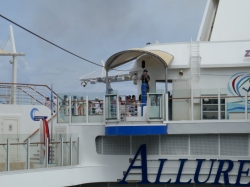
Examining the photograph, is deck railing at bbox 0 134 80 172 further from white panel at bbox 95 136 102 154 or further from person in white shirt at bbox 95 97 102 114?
person in white shirt at bbox 95 97 102 114

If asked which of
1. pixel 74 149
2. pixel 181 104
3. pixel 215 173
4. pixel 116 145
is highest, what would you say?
pixel 181 104

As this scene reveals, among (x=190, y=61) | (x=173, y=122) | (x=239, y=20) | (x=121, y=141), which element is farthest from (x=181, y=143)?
(x=239, y=20)

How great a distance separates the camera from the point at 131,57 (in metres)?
21.4

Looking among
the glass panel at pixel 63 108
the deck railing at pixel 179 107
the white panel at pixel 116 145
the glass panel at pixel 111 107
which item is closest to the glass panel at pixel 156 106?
the deck railing at pixel 179 107

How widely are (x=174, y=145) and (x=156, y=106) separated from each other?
1.64m

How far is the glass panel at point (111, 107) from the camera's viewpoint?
63.9 ft

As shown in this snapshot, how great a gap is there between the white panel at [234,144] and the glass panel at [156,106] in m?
2.34

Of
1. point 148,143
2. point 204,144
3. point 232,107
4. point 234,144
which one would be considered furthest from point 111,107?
point 234,144

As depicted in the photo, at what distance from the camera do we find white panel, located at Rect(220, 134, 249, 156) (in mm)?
19375

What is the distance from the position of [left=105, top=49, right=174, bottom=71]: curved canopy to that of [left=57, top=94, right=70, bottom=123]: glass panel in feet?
6.53

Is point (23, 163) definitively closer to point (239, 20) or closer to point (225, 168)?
point (225, 168)

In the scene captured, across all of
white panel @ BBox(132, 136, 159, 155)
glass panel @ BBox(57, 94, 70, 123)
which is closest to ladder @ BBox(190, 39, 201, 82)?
white panel @ BBox(132, 136, 159, 155)

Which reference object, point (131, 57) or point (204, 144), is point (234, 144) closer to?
point (204, 144)

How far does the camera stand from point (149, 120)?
1895cm
